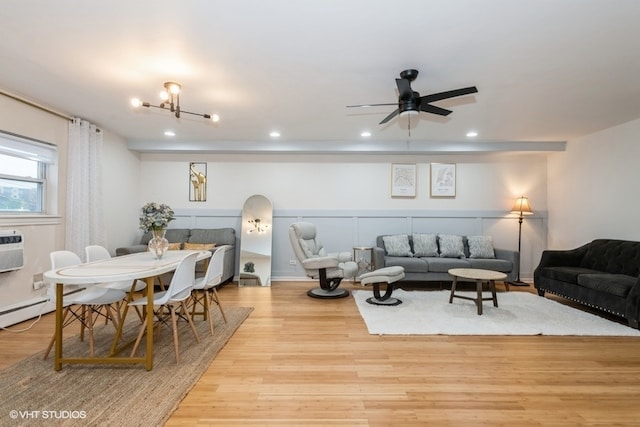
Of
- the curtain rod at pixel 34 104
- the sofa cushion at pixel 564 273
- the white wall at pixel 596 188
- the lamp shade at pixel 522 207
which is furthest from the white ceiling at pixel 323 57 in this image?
the sofa cushion at pixel 564 273

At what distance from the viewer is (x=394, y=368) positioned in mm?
2395

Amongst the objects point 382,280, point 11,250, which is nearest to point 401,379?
point 382,280

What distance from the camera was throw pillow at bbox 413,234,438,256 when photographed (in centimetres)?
521

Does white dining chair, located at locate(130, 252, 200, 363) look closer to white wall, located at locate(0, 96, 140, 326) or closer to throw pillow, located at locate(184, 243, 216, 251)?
white wall, located at locate(0, 96, 140, 326)

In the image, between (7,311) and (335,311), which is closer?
(7,311)

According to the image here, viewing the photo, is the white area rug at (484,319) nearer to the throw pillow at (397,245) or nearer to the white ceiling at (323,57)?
the throw pillow at (397,245)

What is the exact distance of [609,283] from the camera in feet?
11.2

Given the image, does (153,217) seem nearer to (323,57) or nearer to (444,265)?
(323,57)

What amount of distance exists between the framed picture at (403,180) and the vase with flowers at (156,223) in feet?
12.9

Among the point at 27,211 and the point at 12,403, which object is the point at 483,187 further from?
the point at 27,211

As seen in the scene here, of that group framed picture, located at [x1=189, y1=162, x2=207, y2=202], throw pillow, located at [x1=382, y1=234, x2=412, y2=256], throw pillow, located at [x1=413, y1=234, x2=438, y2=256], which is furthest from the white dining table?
throw pillow, located at [x1=413, y1=234, x2=438, y2=256]

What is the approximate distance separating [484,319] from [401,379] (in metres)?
1.76

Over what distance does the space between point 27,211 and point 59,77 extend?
180 cm

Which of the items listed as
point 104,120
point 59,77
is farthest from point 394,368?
point 104,120
